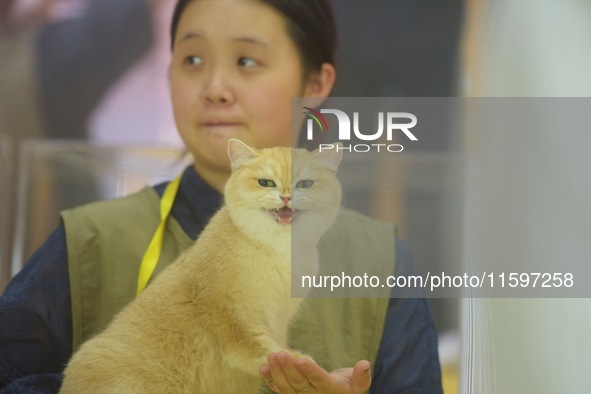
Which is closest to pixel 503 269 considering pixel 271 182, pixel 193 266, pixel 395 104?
pixel 395 104

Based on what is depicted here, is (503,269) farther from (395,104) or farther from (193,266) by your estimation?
(193,266)

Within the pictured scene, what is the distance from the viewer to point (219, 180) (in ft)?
4.61

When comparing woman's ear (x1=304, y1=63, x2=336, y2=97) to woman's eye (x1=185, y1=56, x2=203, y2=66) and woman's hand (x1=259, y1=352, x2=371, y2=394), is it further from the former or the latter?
woman's hand (x1=259, y1=352, x2=371, y2=394)

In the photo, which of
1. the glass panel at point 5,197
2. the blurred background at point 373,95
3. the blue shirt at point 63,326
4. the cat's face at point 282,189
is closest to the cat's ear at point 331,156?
the cat's face at point 282,189

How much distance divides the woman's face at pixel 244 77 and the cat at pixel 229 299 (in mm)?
64

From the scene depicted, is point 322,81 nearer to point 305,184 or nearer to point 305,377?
point 305,184

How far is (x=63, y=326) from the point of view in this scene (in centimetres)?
135

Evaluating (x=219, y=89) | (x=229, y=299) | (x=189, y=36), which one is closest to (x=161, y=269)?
(x=229, y=299)

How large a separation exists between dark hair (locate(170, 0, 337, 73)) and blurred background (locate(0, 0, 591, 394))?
3cm

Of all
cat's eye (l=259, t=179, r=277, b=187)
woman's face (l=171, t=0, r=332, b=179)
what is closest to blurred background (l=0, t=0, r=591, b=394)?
woman's face (l=171, t=0, r=332, b=179)

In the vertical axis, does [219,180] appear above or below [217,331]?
above

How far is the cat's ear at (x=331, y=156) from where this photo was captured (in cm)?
138

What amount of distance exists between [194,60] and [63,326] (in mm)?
573

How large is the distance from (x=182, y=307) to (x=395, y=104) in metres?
0.58
